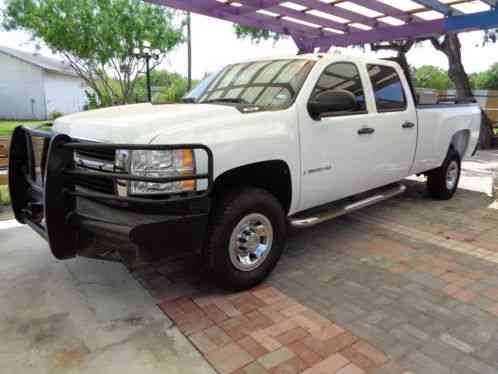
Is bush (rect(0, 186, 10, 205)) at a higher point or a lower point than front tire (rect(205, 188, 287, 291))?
lower

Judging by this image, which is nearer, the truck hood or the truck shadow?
the truck hood

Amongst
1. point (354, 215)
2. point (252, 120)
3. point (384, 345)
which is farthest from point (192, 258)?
point (354, 215)

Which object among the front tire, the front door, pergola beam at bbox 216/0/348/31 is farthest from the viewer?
pergola beam at bbox 216/0/348/31

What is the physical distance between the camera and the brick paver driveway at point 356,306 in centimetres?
251

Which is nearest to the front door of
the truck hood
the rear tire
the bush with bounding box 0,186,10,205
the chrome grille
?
the truck hood

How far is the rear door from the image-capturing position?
447 centimetres

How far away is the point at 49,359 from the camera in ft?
8.14

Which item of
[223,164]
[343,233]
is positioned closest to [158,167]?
[223,164]

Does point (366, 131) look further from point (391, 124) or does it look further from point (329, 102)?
point (329, 102)

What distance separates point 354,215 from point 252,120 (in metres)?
2.92

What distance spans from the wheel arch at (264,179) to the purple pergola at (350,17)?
411 cm

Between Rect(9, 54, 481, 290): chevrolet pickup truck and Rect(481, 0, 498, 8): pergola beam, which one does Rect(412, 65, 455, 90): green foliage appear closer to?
Rect(481, 0, 498, 8): pergola beam

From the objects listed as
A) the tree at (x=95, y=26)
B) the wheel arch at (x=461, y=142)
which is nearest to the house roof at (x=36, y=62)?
the tree at (x=95, y=26)

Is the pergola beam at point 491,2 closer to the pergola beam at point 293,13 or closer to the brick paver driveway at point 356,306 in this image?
the pergola beam at point 293,13
